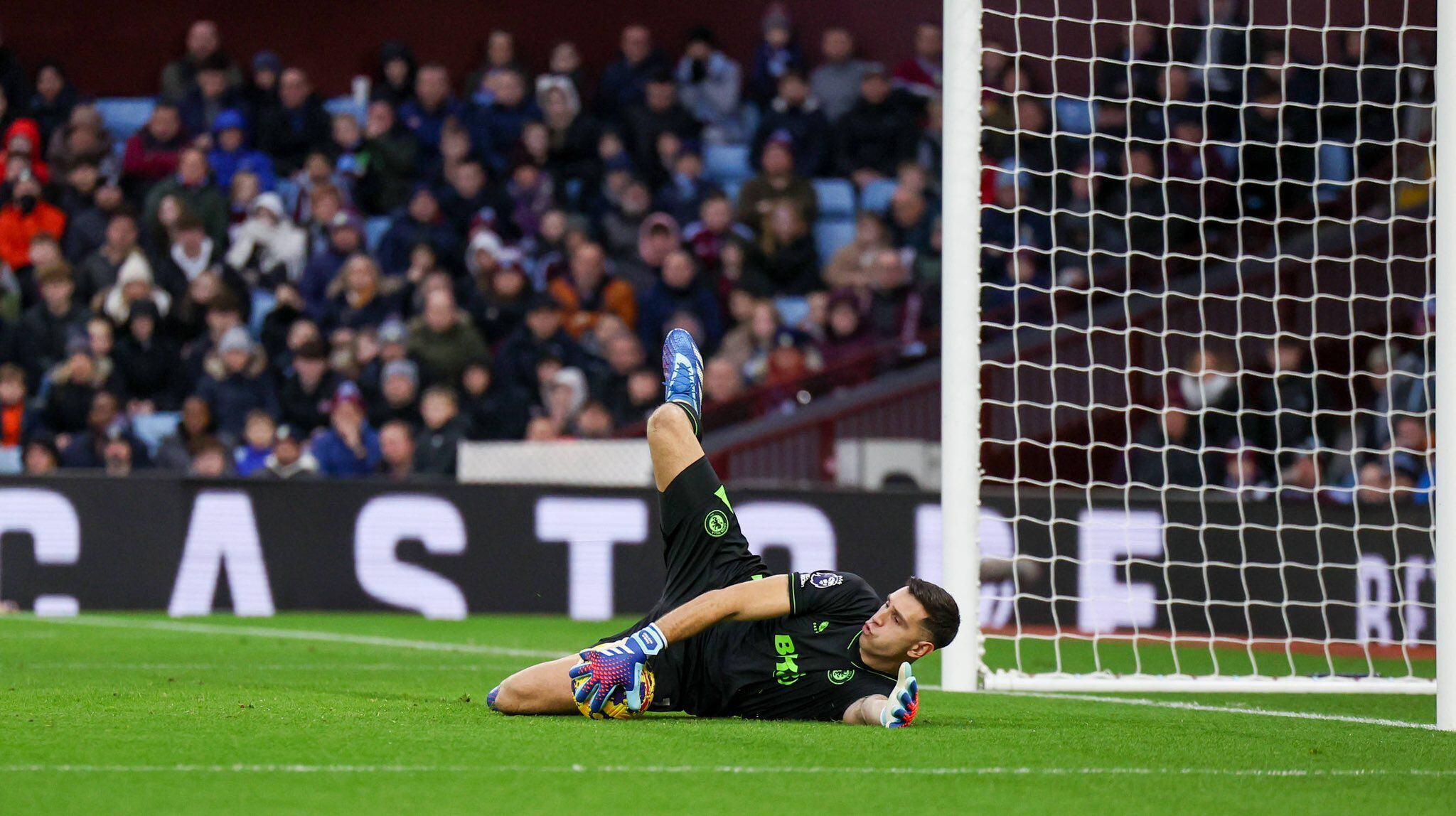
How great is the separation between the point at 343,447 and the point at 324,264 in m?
2.66

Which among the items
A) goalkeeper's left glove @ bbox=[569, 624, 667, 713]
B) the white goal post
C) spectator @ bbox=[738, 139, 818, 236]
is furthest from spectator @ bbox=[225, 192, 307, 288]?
goalkeeper's left glove @ bbox=[569, 624, 667, 713]

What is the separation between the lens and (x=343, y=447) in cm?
1385

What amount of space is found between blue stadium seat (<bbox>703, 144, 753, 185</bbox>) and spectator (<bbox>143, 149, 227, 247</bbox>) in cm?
439

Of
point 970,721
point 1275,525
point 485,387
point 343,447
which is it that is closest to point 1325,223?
point 1275,525

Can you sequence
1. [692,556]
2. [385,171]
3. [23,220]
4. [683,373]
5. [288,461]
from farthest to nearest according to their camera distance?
[385,171], [23,220], [288,461], [683,373], [692,556]

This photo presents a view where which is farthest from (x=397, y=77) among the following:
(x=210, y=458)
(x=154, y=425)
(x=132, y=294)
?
(x=210, y=458)

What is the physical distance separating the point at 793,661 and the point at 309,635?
527 centimetres

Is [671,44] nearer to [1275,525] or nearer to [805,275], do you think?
[805,275]

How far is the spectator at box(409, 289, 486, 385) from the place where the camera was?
14797mm

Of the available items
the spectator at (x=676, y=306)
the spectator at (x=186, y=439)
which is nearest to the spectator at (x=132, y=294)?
the spectator at (x=186, y=439)

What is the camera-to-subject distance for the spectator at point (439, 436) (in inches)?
541

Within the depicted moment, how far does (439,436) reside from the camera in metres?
13.8

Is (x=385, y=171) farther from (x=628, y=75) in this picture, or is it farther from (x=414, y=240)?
(x=628, y=75)

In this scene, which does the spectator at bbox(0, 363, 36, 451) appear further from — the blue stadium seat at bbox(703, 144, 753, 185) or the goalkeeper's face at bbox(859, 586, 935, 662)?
the goalkeeper's face at bbox(859, 586, 935, 662)
